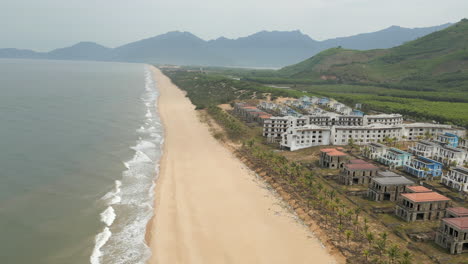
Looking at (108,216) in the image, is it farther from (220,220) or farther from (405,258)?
(405,258)

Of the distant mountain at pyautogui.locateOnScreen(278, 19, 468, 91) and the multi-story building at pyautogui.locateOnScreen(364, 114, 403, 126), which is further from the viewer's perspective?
the distant mountain at pyautogui.locateOnScreen(278, 19, 468, 91)

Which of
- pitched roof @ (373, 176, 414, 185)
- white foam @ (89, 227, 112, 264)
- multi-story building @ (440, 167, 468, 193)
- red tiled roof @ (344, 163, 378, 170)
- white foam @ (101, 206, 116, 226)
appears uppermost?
red tiled roof @ (344, 163, 378, 170)

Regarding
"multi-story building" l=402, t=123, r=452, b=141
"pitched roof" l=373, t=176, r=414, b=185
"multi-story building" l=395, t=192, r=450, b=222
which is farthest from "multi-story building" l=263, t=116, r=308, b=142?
"multi-story building" l=395, t=192, r=450, b=222

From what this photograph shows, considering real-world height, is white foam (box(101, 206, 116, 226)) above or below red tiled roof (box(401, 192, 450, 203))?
below

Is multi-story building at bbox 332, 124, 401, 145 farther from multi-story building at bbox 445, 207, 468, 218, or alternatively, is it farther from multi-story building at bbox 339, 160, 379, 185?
multi-story building at bbox 445, 207, 468, 218

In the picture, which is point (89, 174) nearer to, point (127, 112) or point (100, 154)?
point (100, 154)

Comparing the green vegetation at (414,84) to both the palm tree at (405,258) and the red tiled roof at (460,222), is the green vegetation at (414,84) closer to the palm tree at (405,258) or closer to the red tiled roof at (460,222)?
the red tiled roof at (460,222)

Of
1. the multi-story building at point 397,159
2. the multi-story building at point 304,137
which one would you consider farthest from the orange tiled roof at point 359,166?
the multi-story building at point 304,137
